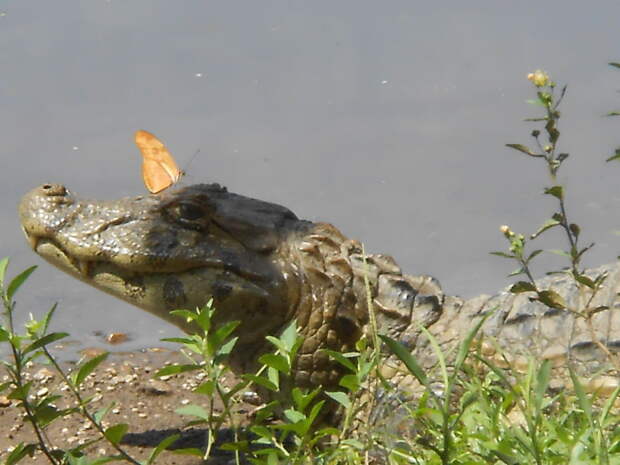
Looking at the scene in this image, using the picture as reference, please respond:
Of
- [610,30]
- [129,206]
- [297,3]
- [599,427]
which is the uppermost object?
[610,30]

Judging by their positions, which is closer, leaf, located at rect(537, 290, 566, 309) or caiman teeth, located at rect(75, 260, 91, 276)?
leaf, located at rect(537, 290, 566, 309)

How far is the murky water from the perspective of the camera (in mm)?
5832

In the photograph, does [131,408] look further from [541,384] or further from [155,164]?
[541,384]

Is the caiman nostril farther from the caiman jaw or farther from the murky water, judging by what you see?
the murky water

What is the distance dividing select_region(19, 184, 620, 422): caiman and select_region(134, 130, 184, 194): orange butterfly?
1423 mm

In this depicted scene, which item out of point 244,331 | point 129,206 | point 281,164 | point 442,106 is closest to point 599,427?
point 244,331

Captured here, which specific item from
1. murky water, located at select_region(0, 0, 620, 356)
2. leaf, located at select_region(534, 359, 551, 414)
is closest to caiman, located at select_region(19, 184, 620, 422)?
murky water, located at select_region(0, 0, 620, 356)

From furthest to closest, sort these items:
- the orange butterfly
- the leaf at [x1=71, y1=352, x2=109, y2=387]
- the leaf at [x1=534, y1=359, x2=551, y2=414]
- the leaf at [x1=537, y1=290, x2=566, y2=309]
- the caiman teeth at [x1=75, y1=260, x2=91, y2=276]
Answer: the orange butterfly
the caiman teeth at [x1=75, y1=260, x2=91, y2=276]
the leaf at [x1=537, y1=290, x2=566, y2=309]
the leaf at [x1=71, y1=352, x2=109, y2=387]
the leaf at [x1=534, y1=359, x2=551, y2=414]

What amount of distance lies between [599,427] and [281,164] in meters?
4.23

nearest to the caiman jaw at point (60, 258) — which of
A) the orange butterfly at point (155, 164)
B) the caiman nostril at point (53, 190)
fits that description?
the caiman nostril at point (53, 190)

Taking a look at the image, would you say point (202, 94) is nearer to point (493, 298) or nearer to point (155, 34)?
point (155, 34)

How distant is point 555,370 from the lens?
3.88 metres

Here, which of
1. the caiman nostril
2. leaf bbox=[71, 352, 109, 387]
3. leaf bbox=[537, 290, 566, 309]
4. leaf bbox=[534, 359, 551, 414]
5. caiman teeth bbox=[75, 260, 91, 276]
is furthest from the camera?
the caiman nostril

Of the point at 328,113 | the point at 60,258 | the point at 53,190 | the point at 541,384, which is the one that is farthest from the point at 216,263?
the point at 328,113
